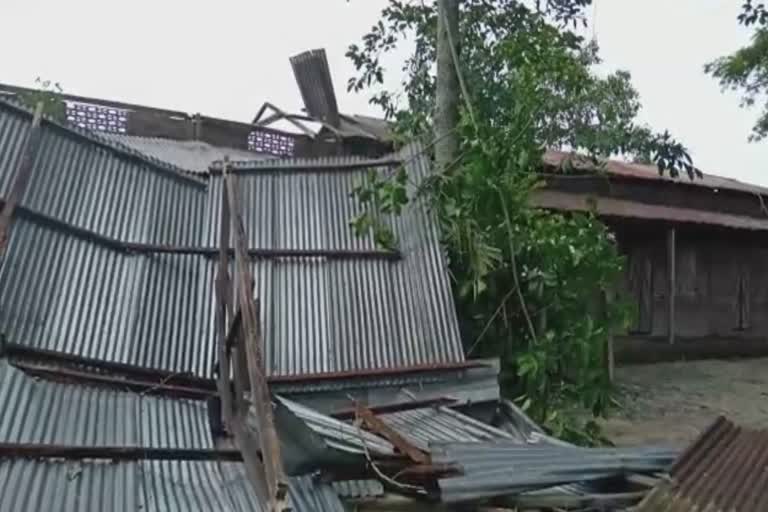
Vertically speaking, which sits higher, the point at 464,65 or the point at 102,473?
the point at 464,65

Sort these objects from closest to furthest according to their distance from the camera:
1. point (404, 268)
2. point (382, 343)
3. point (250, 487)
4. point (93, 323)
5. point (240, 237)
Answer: point (250, 487), point (240, 237), point (93, 323), point (382, 343), point (404, 268)

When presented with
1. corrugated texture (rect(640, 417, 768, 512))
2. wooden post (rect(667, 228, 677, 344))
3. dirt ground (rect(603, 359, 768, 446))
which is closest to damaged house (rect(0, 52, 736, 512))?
corrugated texture (rect(640, 417, 768, 512))

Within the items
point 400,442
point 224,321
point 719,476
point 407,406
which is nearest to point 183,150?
point 224,321

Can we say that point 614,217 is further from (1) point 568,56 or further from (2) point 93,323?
(2) point 93,323

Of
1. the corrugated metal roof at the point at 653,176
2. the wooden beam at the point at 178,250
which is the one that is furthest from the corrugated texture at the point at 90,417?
the corrugated metal roof at the point at 653,176

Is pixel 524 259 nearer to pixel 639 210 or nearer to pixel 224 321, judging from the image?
pixel 224 321

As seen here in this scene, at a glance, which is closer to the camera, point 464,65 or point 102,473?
point 102,473

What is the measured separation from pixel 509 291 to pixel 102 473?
12.9 ft

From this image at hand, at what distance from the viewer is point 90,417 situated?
4.10 meters

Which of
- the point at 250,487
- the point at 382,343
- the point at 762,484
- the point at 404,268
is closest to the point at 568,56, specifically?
the point at 404,268

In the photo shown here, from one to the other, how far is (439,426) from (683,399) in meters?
6.71

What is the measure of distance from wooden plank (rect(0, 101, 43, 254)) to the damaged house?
0.05 ft

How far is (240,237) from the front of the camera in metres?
4.54

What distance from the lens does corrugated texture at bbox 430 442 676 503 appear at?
333cm
